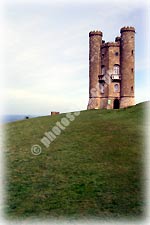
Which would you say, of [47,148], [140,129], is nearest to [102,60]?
[140,129]

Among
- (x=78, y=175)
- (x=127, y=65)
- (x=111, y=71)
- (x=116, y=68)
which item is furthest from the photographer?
(x=116, y=68)

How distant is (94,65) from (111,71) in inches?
118

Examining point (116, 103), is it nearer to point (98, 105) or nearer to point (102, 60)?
point (98, 105)

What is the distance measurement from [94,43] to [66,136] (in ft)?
112

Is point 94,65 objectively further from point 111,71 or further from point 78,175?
point 78,175

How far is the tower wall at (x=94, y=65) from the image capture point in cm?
5472

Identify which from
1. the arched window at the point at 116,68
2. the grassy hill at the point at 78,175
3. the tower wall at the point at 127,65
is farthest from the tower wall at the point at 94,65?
the grassy hill at the point at 78,175

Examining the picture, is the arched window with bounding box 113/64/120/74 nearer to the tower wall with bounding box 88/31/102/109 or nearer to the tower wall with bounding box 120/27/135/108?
the tower wall with bounding box 120/27/135/108

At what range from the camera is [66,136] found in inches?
934

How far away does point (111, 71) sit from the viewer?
54531 millimetres

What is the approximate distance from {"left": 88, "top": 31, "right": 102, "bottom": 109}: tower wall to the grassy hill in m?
29.9

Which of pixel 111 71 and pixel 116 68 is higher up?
pixel 116 68

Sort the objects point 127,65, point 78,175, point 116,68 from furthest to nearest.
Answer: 1. point 116,68
2. point 127,65
3. point 78,175

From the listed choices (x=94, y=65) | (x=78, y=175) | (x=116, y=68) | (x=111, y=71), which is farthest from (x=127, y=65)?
(x=78, y=175)
